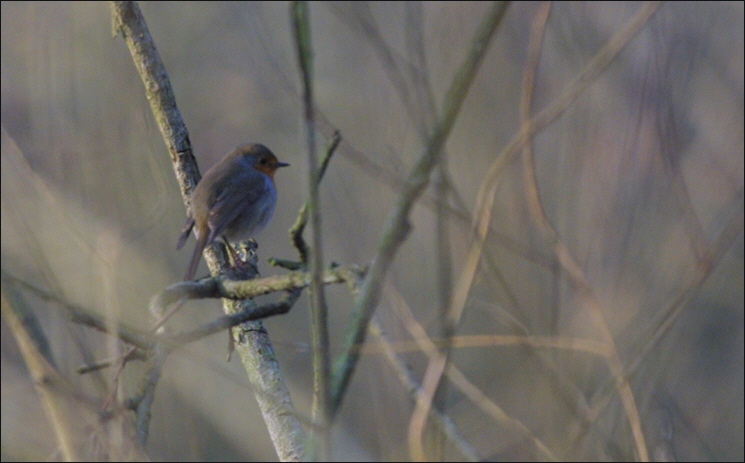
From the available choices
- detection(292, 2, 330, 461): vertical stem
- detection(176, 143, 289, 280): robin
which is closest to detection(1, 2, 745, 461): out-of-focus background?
detection(176, 143, 289, 280): robin

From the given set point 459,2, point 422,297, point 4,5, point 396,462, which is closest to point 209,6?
point 4,5

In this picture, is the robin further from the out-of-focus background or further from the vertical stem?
the vertical stem

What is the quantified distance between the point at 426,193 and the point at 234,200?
4.63ft

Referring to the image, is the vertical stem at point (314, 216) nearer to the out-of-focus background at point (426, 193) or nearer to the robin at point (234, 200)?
the robin at point (234, 200)

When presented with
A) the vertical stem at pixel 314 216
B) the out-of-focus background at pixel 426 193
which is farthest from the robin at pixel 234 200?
the vertical stem at pixel 314 216

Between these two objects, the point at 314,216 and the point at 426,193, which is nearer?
the point at 314,216

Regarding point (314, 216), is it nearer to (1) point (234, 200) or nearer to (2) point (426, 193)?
(1) point (234, 200)

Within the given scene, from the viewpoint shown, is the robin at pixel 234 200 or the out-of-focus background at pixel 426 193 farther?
the out-of-focus background at pixel 426 193

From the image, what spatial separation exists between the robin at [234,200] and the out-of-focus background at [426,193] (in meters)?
0.30

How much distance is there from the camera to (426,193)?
4.71 m

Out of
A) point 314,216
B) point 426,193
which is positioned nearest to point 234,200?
point 426,193

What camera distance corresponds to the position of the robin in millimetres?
3236

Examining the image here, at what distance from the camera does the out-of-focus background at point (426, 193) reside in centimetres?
464

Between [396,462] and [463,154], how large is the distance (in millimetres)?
4429
